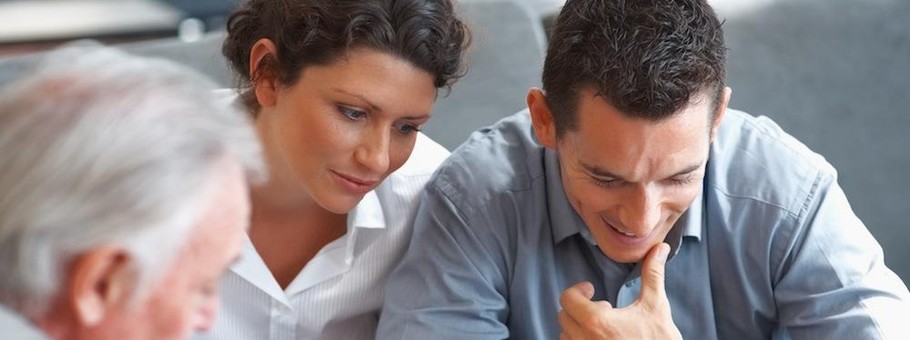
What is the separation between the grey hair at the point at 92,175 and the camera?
2.71 feet

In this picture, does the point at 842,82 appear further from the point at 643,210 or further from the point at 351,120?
the point at 351,120

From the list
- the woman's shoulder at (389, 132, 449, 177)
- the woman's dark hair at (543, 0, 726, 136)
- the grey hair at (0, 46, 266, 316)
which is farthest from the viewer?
the woman's shoulder at (389, 132, 449, 177)

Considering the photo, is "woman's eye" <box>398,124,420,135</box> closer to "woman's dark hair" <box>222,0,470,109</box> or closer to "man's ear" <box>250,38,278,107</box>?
"woman's dark hair" <box>222,0,470,109</box>

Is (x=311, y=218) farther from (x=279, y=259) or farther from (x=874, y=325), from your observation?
(x=874, y=325)

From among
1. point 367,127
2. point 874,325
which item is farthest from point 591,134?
point 874,325

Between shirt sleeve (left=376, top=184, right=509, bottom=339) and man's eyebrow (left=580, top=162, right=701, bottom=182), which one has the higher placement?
man's eyebrow (left=580, top=162, right=701, bottom=182)

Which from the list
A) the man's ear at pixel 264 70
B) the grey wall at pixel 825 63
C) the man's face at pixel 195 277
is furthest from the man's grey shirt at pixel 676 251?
the man's face at pixel 195 277

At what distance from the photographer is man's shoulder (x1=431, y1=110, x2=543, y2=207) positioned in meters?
1.72

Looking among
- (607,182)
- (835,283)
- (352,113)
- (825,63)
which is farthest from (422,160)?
(825,63)

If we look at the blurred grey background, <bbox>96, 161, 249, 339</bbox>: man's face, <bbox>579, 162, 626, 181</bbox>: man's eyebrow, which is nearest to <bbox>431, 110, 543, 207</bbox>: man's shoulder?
<bbox>579, 162, 626, 181</bbox>: man's eyebrow

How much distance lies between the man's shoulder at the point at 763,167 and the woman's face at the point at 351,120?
0.39 metres

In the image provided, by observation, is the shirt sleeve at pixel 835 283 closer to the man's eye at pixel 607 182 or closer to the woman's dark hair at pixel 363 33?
the man's eye at pixel 607 182

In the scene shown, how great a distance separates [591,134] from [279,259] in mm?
532

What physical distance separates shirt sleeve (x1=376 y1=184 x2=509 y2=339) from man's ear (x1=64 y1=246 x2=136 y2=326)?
82cm
